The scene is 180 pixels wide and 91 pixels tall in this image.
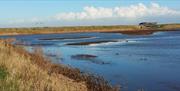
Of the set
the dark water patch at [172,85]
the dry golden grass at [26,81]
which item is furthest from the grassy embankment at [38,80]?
the dark water patch at [172,85]

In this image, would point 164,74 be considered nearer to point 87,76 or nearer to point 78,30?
point 87,76

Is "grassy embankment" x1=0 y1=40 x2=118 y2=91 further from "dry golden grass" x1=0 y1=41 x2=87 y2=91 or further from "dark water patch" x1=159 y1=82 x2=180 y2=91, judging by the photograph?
"dark water patch" x1=159 y1=82 x2=180 y2=91

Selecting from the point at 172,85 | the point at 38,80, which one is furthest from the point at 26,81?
the point at 172,85

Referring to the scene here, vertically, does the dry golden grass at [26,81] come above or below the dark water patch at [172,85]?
above

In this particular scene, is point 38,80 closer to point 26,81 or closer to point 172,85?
point 26,81

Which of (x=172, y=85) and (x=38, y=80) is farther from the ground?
(x=38, y=80)

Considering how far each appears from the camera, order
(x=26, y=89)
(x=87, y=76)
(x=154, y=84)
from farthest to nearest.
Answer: (x=154, y=84) → (x=87, y=76) → (x=26, y=89)

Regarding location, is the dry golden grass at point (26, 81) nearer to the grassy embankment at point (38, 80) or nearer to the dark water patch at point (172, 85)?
the grassy embankment at point (38, 80)

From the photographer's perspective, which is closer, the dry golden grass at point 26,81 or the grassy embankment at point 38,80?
the dry golden grass at point 26,81

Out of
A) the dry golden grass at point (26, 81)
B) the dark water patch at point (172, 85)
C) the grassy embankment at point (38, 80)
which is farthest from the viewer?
the dark water patch at point (172, 85)

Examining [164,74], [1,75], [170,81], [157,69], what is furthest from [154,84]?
[1,75]

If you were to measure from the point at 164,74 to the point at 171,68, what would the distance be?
2.21 metres

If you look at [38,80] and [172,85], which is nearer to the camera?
[38,80]

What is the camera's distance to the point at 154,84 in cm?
1688
